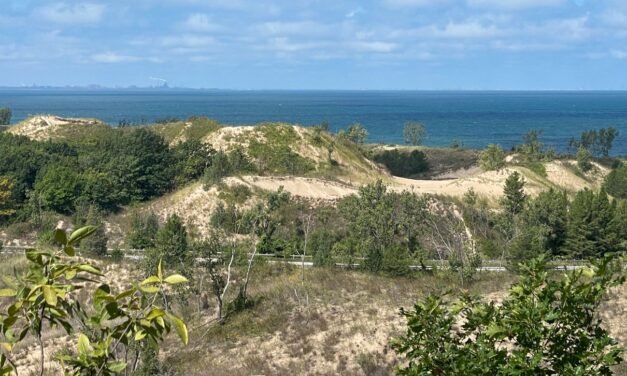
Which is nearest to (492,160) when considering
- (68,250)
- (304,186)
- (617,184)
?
(617,184)

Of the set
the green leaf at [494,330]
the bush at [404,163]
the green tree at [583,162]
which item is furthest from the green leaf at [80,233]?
the green tree at [583,162]

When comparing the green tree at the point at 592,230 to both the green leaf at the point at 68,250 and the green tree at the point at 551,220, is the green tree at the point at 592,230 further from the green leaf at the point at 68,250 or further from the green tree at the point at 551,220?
the green leaf at the point at 68,250

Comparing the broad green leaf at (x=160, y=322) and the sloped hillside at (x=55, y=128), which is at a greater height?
the broad green leaf at (x=160, y=322)

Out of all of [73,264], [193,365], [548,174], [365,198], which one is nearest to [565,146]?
[548,174]

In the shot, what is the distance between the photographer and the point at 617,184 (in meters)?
73.4

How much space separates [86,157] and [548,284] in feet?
213

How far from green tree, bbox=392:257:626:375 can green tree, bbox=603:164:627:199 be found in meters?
74.5

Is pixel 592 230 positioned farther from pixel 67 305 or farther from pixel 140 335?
pixel 140 335

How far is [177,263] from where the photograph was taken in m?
32.2

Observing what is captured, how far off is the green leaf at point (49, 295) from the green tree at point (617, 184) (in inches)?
3083

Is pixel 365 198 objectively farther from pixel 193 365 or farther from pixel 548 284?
pixel 548 284

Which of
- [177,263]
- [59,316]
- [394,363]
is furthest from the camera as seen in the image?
[177,263]

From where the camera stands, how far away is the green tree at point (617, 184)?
72.6 metres

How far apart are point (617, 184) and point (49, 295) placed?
79.7 metres
